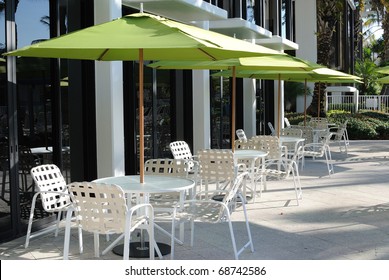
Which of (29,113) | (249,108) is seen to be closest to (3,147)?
(29,113)

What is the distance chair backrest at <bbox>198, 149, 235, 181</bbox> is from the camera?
25.1 feet

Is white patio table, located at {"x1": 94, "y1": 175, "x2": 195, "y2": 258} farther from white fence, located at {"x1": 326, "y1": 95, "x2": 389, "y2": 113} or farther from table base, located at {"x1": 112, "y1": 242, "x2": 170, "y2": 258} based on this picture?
white fence, located at {"x1": 326, "y1": 95, "x2": 389, "y2": 113}

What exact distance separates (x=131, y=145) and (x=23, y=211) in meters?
2.93

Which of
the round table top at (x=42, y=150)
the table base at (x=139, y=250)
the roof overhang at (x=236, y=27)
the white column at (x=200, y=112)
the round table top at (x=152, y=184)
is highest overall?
the roof overhang at (x=236, y=27)

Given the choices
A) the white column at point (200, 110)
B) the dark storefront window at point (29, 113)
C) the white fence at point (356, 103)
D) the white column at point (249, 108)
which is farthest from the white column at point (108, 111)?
the white fence at point (356, 103)

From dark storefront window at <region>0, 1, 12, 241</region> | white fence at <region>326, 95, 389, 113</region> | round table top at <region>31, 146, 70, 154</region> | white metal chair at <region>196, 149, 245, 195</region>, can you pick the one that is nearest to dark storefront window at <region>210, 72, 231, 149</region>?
white metal chair at <region>196, 149, 245, 195</region>

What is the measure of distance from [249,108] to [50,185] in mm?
11291

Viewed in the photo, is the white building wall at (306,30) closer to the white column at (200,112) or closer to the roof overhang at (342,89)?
the roof overhang at (342,89)

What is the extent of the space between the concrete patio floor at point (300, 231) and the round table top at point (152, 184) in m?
0.78

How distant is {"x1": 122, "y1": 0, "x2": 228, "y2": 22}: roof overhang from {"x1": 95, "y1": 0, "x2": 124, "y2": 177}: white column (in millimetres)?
720

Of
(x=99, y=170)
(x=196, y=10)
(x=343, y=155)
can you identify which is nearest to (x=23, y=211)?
(x=99, y=170)

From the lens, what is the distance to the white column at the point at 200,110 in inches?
503

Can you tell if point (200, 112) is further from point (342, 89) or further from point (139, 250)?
point (342, 89)

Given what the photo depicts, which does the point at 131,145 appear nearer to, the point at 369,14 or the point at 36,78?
the point at 36,78
